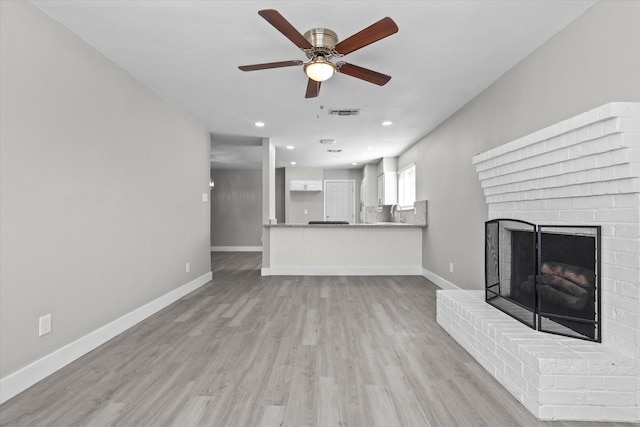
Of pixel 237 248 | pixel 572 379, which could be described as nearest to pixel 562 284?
pixel 572 379

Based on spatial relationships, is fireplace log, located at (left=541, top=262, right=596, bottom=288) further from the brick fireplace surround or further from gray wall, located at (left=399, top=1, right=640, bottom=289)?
gray wall, located at (left=399, top=1, right=640, bottom=289)

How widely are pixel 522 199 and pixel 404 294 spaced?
2150 mm

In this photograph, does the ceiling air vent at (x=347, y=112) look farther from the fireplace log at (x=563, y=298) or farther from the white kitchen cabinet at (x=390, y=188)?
the white kitchen cabinet at (x=390, y=188)

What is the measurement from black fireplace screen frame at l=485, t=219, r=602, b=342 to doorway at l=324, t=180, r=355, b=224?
6853 millimetres

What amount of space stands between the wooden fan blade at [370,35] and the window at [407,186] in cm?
430

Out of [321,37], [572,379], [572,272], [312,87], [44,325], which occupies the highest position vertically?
[321,37]

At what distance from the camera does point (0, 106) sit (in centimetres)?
185

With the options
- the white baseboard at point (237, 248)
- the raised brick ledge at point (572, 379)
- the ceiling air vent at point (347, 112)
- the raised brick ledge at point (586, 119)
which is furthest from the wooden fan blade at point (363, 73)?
the white baseboard at point (237, 248)

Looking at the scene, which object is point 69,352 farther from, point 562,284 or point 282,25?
point 562,284

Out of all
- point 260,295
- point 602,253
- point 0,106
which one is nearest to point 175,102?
point 0,106

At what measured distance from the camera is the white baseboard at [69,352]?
6.20 ft

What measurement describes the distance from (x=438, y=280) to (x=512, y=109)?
107 inches

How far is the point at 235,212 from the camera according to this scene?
375 inches

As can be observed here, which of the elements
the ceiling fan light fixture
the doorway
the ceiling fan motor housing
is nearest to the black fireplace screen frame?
the ceiling fan light fixture
